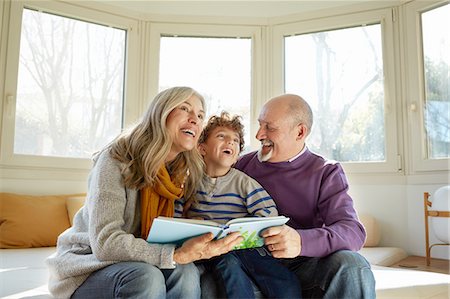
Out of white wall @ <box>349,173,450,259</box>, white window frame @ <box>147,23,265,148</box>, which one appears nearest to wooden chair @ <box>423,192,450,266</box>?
white wall @ <box>349,173,450,259</box>

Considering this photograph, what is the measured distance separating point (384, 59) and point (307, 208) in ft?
7.37

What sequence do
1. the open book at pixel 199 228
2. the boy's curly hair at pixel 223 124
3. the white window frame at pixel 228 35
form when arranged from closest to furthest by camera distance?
1. the open book at pixel 199 228
2. the boy's curly hair at pixel 223 124
3. the white window frame at pixel 228 35

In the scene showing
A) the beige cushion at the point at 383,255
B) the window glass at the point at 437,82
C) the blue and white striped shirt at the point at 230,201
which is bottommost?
the beige cushion at the point at 383,255

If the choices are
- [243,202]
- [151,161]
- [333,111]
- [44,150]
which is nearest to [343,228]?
[243,202]

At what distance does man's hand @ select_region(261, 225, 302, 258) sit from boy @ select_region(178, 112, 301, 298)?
0.29ft

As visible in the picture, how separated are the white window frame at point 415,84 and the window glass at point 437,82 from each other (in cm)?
4

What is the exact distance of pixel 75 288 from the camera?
1.35 metres

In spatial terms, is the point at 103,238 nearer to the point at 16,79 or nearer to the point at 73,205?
the point at 73,205

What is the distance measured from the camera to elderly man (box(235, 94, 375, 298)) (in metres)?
1.36

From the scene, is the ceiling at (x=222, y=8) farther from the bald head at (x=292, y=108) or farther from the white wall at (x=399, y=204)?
the bald head at (x=292, y=108)

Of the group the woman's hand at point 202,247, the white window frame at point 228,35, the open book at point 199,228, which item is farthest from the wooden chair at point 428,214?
the woman's hand at point 202,247

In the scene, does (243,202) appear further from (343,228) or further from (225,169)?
(343,228)

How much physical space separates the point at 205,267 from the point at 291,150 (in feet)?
1.85

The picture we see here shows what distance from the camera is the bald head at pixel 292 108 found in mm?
1768
